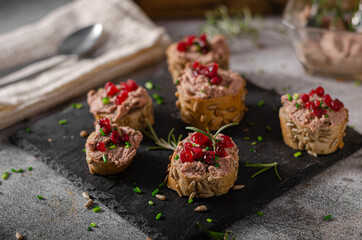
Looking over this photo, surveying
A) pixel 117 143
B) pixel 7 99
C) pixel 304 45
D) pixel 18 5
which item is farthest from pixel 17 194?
pixel 18 5

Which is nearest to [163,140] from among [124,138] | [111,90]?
[124,138]

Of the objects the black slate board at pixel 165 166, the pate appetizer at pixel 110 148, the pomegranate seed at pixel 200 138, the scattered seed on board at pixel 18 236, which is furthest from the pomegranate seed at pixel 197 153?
the scattered seed on board at pixel 18 236

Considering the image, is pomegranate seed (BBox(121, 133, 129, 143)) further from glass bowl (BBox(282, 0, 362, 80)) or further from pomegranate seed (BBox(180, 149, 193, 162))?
glass bowl (BBox(282, 0, 362, 80))

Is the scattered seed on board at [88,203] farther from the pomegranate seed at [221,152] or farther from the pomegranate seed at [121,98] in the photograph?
the pomegranate seed at [221,152]

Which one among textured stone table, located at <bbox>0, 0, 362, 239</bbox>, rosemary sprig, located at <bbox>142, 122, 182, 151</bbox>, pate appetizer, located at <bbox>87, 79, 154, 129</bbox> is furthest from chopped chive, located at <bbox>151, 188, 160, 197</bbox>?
pate appetizer, located at <bbox>87, 79, 154, 129</bbox>

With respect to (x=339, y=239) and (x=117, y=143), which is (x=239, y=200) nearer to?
(x=339, y=239)

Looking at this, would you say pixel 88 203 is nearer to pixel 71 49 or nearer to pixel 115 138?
pixel 115 138
